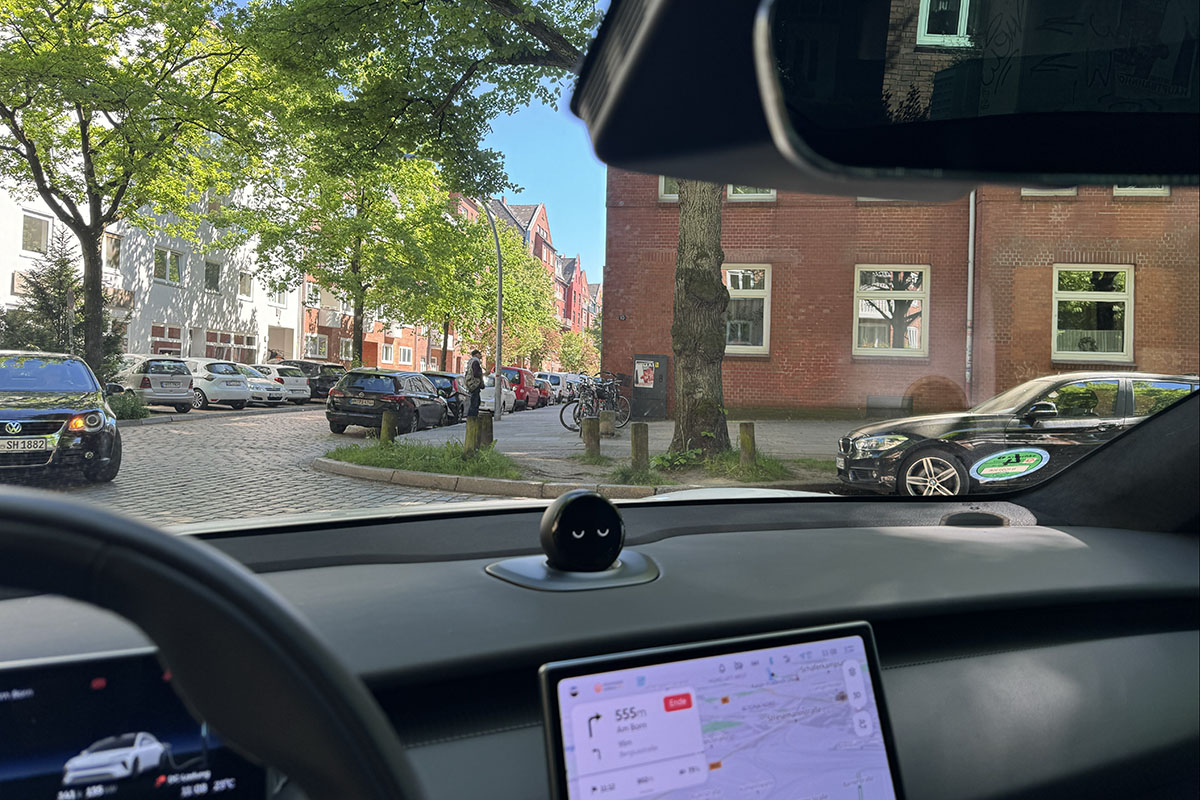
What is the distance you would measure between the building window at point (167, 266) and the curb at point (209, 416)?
17.7 inches

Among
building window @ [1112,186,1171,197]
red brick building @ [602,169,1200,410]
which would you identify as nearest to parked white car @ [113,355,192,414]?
red brick building @ [602,169,1200,410]

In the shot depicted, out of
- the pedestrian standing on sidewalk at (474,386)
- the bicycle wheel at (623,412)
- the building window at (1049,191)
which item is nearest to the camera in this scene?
the building window at (1049,191)

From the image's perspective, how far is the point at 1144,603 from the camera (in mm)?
2125

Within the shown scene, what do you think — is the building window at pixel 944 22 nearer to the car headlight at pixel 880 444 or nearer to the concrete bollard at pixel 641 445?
the car headlight at pixel 880 444

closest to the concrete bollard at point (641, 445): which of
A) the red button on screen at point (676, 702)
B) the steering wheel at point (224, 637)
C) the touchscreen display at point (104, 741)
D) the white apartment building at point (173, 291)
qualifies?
the white apartment building at point (173, 291)

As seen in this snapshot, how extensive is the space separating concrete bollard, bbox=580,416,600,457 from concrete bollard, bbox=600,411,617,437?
3 cm

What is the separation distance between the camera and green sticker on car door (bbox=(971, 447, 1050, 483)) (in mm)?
2689

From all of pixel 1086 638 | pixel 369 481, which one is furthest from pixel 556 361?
pixel 1086 638

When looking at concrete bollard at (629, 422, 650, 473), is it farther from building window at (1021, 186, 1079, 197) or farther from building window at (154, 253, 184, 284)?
building window at (1021, 186, 1079, 197)

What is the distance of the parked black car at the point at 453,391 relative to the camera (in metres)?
3.63

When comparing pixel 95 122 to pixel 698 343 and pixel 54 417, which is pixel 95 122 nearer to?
pixel 54 417

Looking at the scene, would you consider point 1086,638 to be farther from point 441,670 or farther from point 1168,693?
point 441,670

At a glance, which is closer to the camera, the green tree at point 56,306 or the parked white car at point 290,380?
the green tree at point 56,306

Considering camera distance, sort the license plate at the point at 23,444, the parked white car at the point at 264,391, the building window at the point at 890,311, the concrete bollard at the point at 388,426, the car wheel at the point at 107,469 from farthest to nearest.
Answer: the concrete bollard at the point at 388,426 → the parked white car at the point at 264,391 → the building window at the point at 890,311 → the car wheel at the point at 107,469 → the license plate at the point at 23,444
